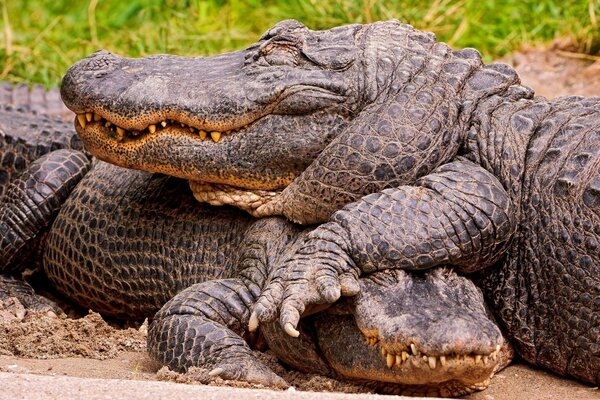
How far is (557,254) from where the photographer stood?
4.84m

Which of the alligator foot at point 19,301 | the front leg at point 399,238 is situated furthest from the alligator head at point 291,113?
the alligator foot at point 19,301

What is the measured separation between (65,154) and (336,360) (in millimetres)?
2597

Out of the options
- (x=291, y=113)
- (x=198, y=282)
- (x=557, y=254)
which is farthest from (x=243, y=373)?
(x=557, y=254)

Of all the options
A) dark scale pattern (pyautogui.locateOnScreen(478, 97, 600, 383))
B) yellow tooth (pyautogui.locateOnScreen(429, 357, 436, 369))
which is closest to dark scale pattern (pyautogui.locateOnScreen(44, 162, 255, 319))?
dark scale pattern (pyautogui.locateOnScreen(478, 97, 600, 383))

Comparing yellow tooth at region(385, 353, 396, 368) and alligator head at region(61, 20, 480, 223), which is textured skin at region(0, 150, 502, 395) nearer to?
yellow tooth at region(385, 353, 396, 368)

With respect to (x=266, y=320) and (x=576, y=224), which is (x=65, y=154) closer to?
(x=266, y=320)

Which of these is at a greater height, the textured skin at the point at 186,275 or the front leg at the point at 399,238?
the front leg at the point at 399,238

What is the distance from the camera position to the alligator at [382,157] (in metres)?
4.75

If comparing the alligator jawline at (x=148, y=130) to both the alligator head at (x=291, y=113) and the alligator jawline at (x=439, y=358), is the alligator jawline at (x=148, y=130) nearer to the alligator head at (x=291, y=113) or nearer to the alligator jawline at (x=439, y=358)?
the alligator head at (x=291, y=113)

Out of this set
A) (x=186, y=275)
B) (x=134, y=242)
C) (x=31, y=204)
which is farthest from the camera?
(x=31, y=204)

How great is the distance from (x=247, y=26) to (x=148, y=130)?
460 cm

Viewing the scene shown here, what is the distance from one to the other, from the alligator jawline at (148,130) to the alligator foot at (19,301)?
1105mm

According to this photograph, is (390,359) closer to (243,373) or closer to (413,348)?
(413,348)

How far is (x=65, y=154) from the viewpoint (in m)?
6.69
